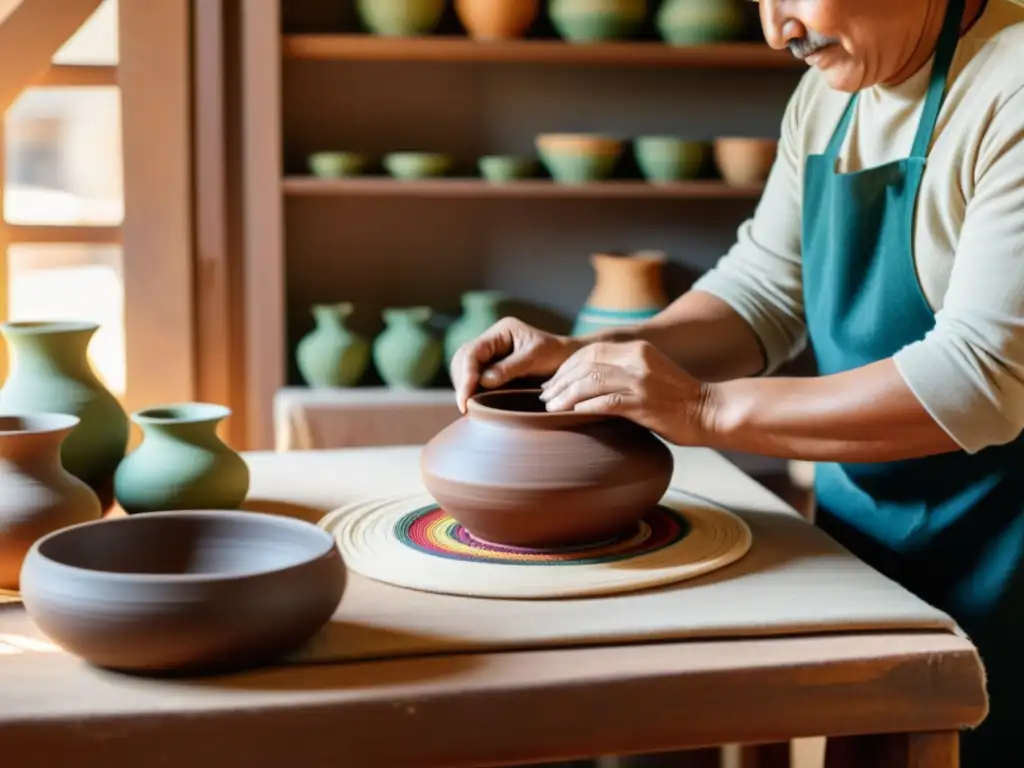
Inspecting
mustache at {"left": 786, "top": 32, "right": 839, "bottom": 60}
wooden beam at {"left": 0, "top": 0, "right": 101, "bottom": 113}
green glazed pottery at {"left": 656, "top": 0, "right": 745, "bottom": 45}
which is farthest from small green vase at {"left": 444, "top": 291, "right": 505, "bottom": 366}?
mustache at {"left": 786, "top": 32, "right": 839, "bottom": 60}

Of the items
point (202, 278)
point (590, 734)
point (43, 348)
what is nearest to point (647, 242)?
point (202, 278)

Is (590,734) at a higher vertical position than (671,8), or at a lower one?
lower

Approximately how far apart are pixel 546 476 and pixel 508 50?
233 centimetres

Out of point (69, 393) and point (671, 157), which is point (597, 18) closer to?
point (671, 157)

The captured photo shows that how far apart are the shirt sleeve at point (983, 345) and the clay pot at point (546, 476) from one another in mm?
311

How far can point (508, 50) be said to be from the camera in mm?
3410

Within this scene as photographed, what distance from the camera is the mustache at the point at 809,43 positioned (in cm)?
157

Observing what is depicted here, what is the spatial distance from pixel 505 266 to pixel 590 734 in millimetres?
2807

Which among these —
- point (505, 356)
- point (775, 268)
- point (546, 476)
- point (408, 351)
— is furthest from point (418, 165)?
point (546, 476)

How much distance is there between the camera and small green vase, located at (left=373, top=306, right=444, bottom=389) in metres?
3.44

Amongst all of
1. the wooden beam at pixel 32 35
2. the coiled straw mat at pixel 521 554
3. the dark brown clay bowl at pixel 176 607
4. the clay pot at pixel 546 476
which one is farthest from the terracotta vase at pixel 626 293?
the dark brown clay bowl at pixel 176 607

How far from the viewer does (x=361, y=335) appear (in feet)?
12.3

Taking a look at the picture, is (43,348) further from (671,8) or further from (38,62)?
(671,8)

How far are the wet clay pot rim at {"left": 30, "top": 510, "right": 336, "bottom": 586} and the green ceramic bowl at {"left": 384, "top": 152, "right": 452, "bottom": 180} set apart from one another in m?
2.34
